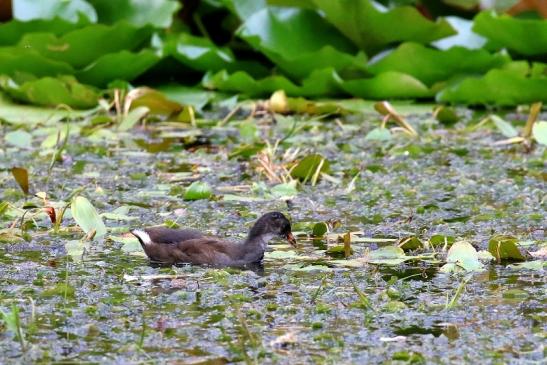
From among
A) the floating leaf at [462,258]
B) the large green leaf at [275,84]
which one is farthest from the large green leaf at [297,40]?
the floating leaf at [462,258]

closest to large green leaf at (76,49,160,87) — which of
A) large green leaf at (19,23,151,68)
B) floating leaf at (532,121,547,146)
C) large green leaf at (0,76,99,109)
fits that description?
large green leaf at (19,23,151,68)

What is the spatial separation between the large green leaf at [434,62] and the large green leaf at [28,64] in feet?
6.20

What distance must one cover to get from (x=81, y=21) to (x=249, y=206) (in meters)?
3.21

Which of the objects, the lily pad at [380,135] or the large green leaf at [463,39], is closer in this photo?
the lily pad at [380,135]

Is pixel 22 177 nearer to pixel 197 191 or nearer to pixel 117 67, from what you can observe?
pixel 197 191

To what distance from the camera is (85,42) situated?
773 cm

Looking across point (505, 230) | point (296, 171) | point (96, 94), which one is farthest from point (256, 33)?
point (505, 230)

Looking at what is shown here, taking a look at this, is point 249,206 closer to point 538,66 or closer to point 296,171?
point 296,171

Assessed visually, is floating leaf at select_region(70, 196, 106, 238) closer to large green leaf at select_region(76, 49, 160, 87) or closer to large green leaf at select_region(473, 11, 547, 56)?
large green leaf at select_region(76, 49, 160, 87)

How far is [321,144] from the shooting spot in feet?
22.0

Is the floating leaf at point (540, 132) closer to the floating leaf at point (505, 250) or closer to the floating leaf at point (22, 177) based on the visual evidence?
the floating leaf at point (505, 250)

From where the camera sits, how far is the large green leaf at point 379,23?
301 inches

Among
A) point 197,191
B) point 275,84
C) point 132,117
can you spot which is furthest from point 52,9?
point 197,191

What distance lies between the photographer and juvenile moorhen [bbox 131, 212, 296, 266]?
160 inches
